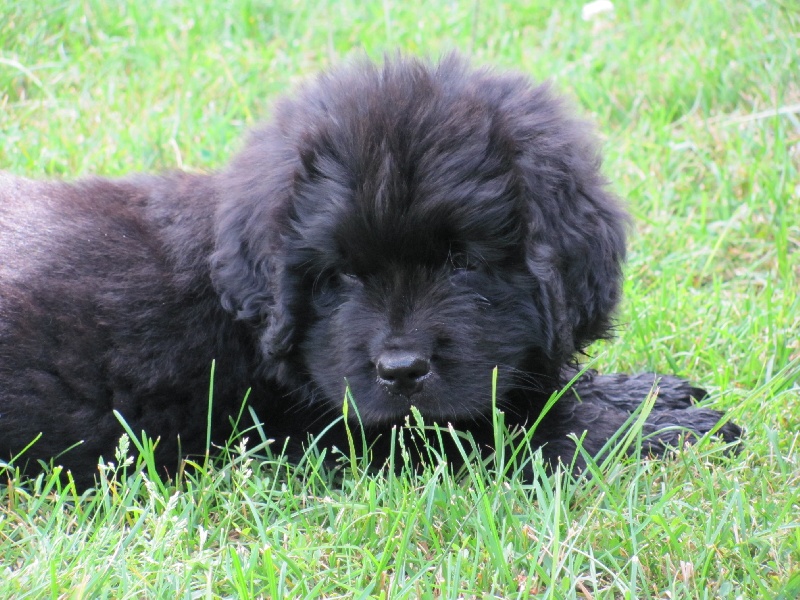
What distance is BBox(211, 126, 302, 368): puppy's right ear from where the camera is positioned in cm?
258

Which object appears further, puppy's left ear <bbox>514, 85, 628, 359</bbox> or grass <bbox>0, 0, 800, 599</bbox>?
puppy's left ear <bbox>514, 85, 628, 359</bbox>

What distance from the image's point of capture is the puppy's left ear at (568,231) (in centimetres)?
254

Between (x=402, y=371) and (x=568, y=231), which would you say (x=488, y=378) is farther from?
(x=568, y=231)

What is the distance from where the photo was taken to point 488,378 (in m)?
2.56

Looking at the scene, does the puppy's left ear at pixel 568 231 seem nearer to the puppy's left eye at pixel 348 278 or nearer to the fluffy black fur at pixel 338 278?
the fluffy black fur at pixel 338 278

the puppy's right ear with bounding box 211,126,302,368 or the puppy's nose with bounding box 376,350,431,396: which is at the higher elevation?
the puppy's right ear with bounding box 211,126,302,368

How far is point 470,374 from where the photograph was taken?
2.53 meters

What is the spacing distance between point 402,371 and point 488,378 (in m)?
0.26

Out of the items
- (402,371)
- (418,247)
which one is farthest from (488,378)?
(418,247)

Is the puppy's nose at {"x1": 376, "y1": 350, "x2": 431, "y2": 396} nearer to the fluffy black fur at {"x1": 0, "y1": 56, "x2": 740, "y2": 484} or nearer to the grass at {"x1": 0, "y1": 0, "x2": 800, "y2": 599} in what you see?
the fluffy black fur at {"x1": 0, "y1": 56, "x2": 740, "y2": 484}

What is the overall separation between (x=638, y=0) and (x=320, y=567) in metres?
4.47

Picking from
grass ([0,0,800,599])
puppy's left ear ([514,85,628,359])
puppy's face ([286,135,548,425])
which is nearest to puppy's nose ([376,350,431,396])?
puppy's face ([286,135,548,425])

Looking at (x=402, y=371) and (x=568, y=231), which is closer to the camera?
(x=402, y=371)

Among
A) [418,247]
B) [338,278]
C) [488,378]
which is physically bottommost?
[488,378]
